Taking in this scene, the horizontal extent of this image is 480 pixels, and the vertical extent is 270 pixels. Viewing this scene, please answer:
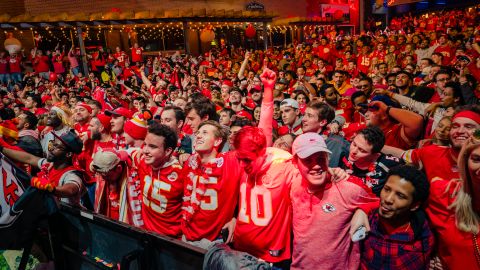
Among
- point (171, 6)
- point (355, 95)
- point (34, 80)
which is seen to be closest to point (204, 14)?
point (171, 6)

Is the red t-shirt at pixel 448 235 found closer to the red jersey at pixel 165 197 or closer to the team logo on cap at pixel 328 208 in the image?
the team logo on cap at pixel 328 208

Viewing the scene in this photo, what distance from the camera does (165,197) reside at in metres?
3.21

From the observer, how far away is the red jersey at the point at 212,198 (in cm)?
299

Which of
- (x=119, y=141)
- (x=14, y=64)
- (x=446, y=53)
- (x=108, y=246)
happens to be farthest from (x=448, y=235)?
(x=14, y=64)

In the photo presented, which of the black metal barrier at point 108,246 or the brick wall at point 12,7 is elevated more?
the brick wall at point 12,7

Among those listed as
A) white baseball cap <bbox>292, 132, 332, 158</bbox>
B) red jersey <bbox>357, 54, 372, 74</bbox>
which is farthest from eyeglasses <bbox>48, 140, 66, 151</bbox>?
red jersey <bbox>357, 54, 372, 74</bbox>

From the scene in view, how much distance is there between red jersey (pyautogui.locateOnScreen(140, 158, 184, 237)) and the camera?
10.6ft

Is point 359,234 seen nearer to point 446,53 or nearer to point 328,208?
point 328,208

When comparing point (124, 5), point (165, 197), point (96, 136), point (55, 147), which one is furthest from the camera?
point (124, 5)

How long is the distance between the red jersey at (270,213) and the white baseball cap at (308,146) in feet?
1.02

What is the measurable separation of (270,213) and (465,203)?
129cm

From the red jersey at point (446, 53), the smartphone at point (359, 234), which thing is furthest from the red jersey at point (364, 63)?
the smartphone at point (359, 234)

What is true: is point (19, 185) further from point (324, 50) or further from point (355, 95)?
point (324, 50)

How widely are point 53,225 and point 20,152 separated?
56.8 inches
